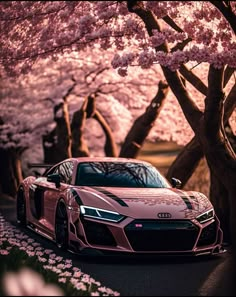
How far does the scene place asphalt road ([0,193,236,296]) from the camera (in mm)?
8602

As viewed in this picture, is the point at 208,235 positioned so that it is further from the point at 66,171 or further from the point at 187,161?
the point at 187,161

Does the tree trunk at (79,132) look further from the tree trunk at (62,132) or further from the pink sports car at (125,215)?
the pink sports car at (125,215)

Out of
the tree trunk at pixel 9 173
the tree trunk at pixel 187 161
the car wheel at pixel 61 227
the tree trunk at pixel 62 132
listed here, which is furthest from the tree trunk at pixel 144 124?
the car wheel at pixel 61 227

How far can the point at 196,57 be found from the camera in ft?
38.1

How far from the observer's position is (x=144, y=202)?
1092 centimetres

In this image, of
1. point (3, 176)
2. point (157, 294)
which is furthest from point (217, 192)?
point (3, 176)

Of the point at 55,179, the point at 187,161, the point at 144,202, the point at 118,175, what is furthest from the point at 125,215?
the point at 187,161

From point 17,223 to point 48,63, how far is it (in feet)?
47.3

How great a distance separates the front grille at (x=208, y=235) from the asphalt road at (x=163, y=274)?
0.84 feet

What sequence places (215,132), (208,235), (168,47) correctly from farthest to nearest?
1. (168,47)
2. (215,132)
3. (208,235)

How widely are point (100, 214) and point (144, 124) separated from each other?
534 inches

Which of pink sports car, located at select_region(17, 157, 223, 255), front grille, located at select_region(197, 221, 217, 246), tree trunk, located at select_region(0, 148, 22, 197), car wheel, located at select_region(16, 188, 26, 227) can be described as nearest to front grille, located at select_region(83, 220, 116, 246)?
pink sports car, located at select_region(17, 157, 223, 255)

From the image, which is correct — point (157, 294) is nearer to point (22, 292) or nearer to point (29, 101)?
point (22, 292)

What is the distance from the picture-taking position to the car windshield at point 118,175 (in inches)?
482
